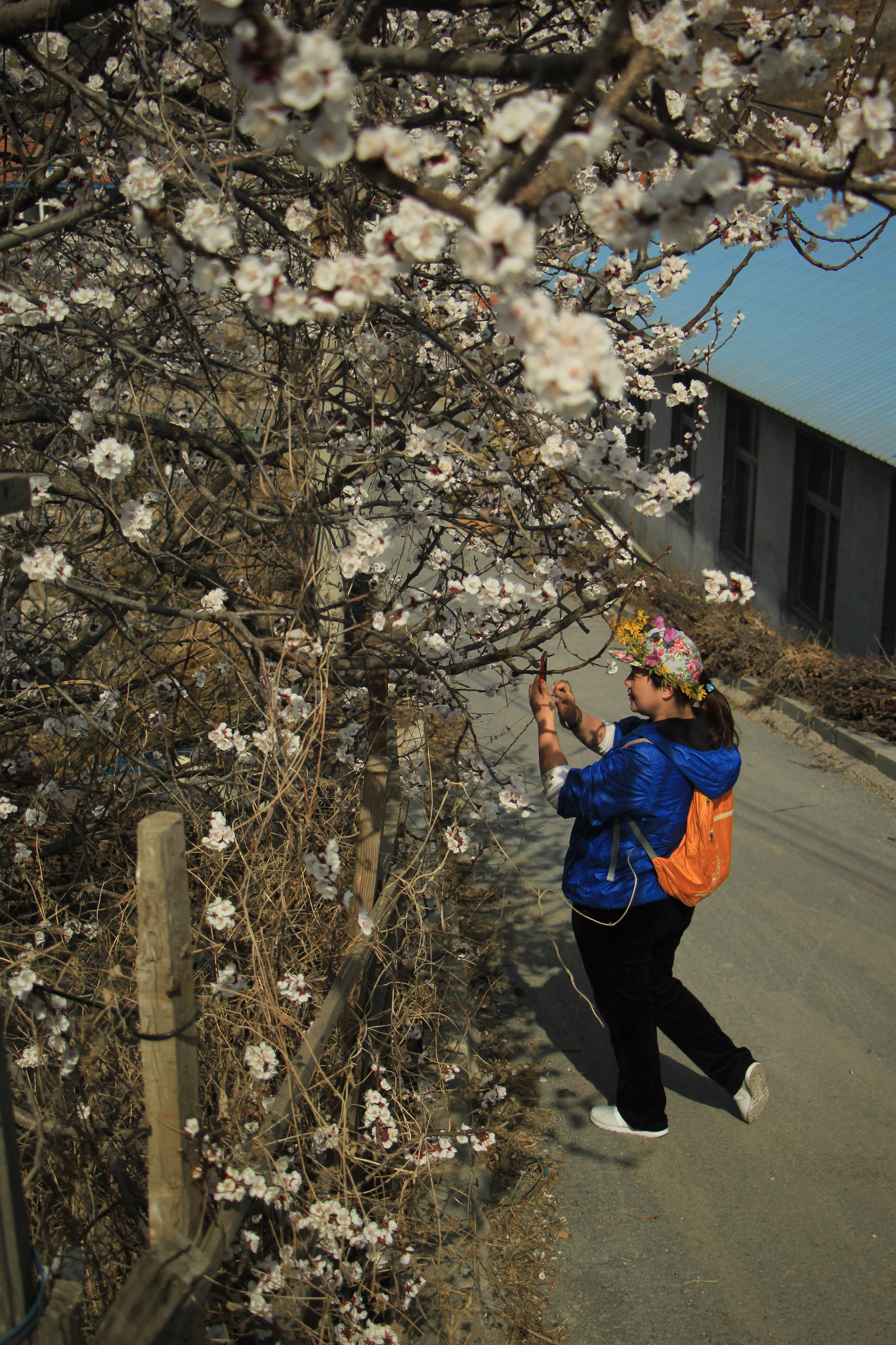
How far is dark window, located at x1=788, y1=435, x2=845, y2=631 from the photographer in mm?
8367

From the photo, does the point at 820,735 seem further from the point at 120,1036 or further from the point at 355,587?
the point at 120,1036

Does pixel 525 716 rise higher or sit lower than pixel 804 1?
lower

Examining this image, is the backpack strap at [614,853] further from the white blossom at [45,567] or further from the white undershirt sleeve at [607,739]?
the white blossom at [45,567]

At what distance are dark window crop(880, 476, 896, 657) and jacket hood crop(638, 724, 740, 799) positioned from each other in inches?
188

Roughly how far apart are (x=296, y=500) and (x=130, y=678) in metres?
1.26

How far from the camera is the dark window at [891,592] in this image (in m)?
7.30

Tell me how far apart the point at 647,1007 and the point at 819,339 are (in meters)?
7.63

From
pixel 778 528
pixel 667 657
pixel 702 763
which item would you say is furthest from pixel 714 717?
pixel 778 528

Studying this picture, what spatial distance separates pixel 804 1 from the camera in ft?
7.86

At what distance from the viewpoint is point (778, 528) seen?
9.36 metres

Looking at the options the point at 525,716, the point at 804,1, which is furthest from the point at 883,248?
the point at 804,1

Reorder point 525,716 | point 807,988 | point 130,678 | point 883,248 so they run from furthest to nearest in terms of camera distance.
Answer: point 883,248 → point 525,716 → point 807,988 → point 130,678

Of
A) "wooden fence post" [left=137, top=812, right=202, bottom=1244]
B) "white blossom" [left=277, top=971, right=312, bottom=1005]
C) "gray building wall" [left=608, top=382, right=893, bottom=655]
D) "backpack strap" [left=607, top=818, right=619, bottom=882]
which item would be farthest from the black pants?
"gray building wall" [left=608, top=382, right=893, bottom=655]

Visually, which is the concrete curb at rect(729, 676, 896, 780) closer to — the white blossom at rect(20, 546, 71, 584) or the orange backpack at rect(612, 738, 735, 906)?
the orange backpack at rect(612, 738, 735, 906)
